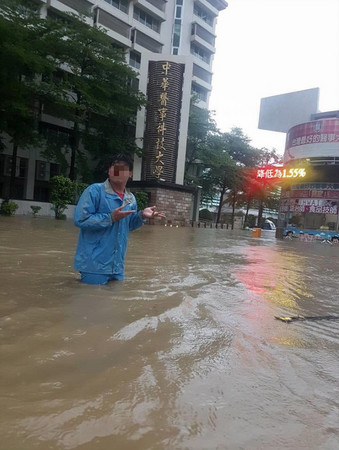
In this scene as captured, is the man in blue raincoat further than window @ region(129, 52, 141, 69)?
No

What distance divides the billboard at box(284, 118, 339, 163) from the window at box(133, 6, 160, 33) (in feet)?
55.6

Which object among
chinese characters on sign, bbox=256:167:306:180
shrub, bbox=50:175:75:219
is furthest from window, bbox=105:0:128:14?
shrub, bbox=50:175:75:219

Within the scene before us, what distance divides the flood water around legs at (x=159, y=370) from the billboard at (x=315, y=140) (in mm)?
29108

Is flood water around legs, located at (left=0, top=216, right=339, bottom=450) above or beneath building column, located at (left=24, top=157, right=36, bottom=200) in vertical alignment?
beneath

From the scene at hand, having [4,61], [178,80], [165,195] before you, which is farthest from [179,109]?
[4,61]

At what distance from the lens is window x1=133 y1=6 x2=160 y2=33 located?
35.3 metres

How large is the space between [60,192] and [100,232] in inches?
700

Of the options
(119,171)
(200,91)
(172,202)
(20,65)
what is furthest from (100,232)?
(200,91)

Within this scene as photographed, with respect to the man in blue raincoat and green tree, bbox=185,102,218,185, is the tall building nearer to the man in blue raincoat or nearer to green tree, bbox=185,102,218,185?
green tree, bbox=185,102,218,185

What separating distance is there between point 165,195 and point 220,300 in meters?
21.7

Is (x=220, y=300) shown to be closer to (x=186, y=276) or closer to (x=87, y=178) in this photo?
(x=186, y=276)

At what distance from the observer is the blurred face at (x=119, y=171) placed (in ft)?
11.9

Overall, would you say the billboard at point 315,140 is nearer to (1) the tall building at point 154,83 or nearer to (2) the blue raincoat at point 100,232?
(1) the tall building at point 154,83

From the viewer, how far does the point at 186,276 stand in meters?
5.52
